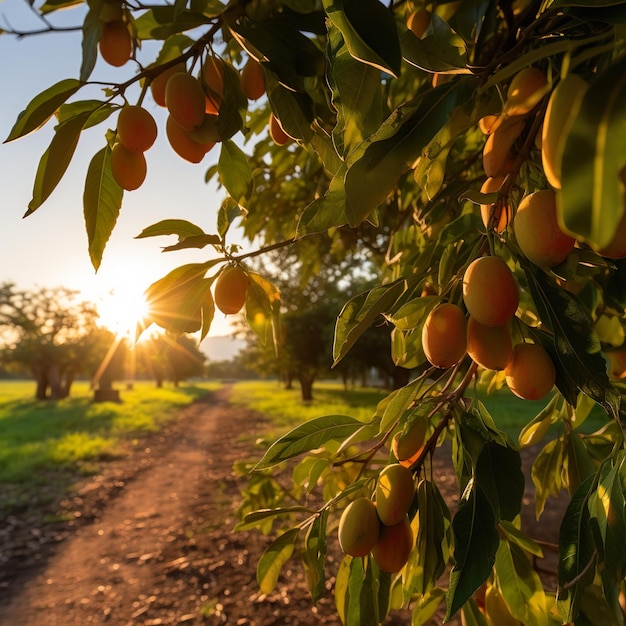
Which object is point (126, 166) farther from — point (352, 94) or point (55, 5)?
point (352, 94)

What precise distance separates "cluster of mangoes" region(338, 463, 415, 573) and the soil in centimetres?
242

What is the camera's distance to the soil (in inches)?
132

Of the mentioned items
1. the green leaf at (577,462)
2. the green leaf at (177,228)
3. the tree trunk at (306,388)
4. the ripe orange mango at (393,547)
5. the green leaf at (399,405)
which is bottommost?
the tree trunk at (306,388)

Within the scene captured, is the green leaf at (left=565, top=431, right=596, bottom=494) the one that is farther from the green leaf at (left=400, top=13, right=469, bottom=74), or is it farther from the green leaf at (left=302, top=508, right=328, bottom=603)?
the green leaf at (left=400, top=13, right=469, bottom=74)

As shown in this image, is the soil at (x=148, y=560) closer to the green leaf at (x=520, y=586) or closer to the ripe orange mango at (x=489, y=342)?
the green leaf at (x=520, y=586)

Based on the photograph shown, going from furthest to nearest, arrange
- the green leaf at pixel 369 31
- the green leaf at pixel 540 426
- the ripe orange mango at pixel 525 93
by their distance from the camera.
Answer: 1. the green leaf at pixel 540 426
2. the ripe orange mango at pixel 525 93
3. the green leaf at pixel 369 31

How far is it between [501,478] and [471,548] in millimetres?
146

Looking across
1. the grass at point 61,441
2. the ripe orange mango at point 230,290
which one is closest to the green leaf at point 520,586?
the ripe orange mango at point 230,290

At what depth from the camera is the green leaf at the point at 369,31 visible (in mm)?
503

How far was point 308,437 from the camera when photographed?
1050mm

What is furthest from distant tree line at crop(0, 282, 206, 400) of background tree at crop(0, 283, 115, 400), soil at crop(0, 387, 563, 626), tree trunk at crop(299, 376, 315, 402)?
soil at crop(0, 387, 563, 626)

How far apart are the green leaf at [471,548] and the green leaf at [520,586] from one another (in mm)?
289

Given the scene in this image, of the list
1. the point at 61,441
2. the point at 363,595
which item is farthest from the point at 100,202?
the point at 61,441

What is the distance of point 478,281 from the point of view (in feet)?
2.28
